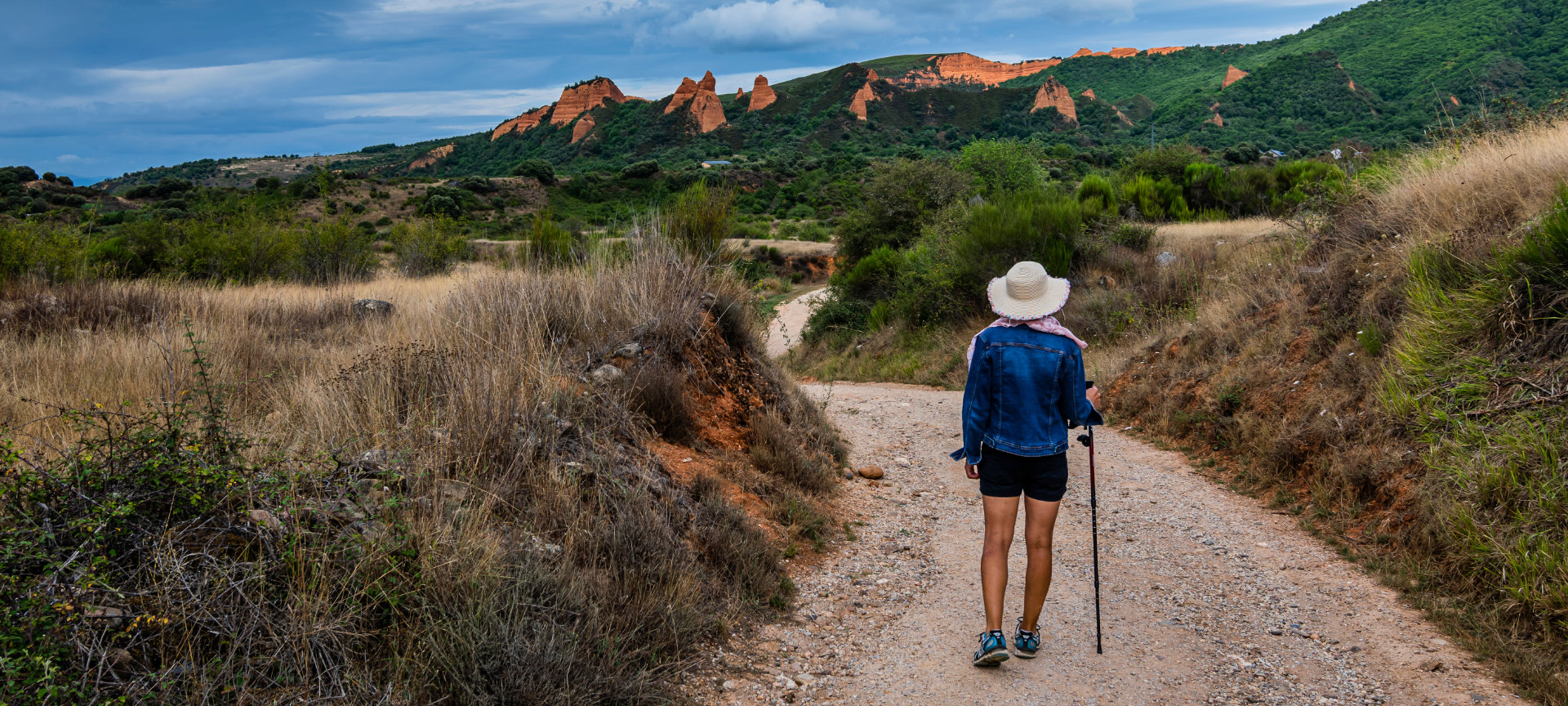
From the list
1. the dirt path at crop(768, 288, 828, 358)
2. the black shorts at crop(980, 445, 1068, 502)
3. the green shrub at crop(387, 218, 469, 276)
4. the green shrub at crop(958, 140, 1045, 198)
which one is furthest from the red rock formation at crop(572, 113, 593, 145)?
the black shorts at crop(980, 445, 1068, 502)

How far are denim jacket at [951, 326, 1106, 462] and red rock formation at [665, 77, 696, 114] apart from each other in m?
107

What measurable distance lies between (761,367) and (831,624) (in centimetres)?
416

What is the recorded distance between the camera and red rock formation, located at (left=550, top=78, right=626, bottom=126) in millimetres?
111375

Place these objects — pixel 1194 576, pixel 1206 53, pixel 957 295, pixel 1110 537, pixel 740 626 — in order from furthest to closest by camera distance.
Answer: pixel 1206 53 → pixel 957 295 → pixel 1110 537 → pixel 1194 576 → pixel 740 626

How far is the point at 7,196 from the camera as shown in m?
34.2

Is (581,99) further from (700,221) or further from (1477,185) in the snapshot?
(1477,185)

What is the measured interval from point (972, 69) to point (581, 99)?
77.7m

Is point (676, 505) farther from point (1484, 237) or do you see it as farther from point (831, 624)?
point (1484, 237)

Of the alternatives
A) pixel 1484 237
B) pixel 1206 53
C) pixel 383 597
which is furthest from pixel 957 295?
pixel 1206 53

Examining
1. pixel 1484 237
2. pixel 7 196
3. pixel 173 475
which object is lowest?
pixel 173 475

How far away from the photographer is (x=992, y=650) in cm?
370

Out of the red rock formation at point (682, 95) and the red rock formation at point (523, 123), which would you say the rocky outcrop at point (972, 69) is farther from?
the red rock formation at point (523, 123)

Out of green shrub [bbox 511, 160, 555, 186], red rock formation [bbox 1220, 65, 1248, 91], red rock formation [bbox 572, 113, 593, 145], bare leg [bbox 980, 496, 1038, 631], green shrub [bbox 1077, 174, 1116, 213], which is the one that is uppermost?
red rock formation [bbox 572, 113, 593, 145]

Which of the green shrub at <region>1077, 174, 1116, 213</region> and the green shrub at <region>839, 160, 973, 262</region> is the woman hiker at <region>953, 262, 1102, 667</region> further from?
the green shrub at <region>839, 160, 973, 262</region>
